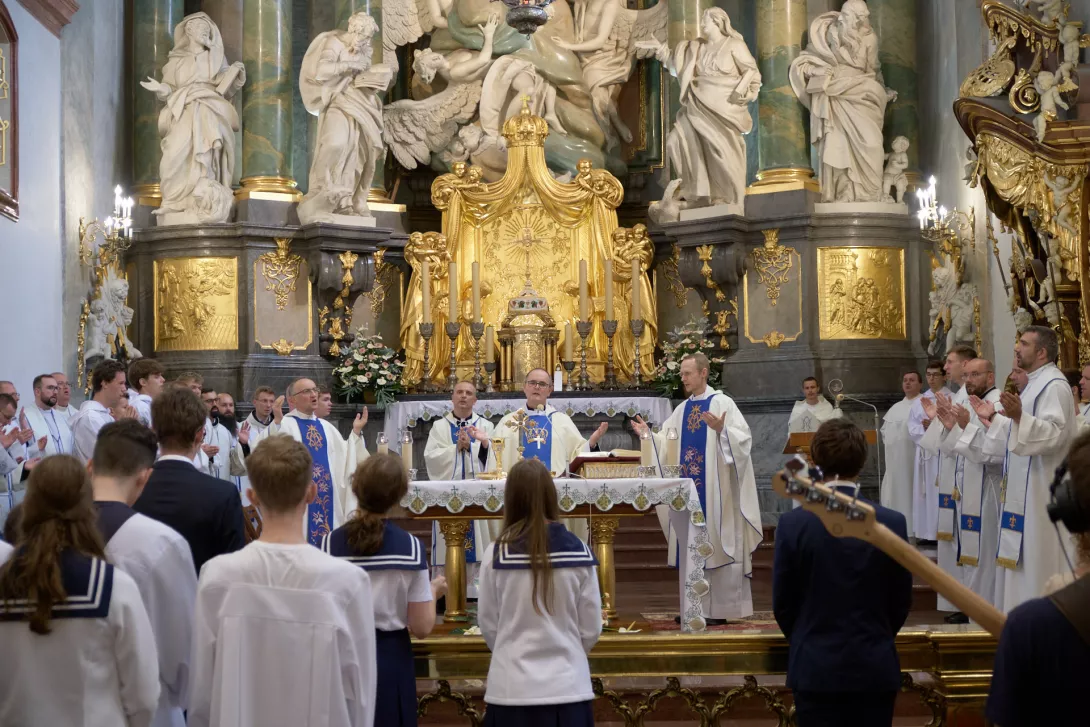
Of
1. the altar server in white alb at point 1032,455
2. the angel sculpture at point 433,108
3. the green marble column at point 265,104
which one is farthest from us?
the angel sculpture at point 433,108

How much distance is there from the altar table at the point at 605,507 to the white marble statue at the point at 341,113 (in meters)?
6.30

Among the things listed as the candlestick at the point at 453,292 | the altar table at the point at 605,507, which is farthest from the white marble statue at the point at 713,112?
the altar table at the point at 605,507

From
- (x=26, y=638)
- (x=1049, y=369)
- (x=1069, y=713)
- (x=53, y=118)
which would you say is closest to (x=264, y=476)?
(x=26, y=638)

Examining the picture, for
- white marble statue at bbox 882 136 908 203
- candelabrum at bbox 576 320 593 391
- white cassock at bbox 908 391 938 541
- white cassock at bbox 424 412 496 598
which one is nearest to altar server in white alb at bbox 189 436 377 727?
white cassock at bbox 424 412 496 598

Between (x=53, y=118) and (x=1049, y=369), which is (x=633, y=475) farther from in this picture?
(x=53, y=118)

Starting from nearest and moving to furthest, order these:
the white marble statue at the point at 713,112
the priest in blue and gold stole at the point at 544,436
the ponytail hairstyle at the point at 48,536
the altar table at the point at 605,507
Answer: the ponytail hairstyle at the point at 48,536 → the altar table at the point at 605,507 → the priest in blue and gold stole at the point at 544,436 → the white marble statue at the point at 713,112

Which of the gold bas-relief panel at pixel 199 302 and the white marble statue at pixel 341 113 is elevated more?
the white marble statue at pixel 341 113

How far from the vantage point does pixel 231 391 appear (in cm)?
1373

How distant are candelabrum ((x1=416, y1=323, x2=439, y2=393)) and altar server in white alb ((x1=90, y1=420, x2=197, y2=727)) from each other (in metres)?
9.51

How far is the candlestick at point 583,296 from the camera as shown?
1388 cm

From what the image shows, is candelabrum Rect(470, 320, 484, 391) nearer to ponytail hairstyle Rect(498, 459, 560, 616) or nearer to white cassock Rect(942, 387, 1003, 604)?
white cassock Rect(942, 387, 1003, 604)

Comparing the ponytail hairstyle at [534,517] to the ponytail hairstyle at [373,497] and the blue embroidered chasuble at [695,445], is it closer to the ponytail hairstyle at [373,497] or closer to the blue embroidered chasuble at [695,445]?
the ponytail hairstyle at [373,497]

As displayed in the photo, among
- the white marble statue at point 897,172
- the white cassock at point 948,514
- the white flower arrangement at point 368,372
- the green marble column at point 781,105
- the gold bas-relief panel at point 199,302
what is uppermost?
the green marble column at point 781,105

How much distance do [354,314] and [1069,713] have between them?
40.2ft
